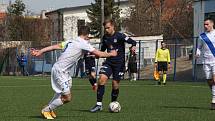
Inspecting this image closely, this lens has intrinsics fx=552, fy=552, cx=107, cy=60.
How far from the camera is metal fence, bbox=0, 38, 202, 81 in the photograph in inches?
1531

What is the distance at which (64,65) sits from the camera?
1112 centimetres

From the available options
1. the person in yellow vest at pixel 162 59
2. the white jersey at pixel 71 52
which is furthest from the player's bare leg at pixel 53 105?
the person in yellow vest at pixel 162 59

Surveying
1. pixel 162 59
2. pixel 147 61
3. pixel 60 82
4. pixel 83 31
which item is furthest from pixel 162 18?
pixel 60 82

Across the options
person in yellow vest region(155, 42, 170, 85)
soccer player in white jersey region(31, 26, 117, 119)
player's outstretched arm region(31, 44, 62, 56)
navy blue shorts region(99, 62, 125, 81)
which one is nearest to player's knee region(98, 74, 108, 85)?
navy blue shorts region(99, 62, 125, 81)

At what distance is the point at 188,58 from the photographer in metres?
50.0

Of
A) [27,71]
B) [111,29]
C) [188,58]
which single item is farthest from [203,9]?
[111,29]

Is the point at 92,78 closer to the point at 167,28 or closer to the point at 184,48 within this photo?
the point at 184,48

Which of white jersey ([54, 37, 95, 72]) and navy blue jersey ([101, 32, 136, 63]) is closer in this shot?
white jersey ([54, 37, 95, 72])

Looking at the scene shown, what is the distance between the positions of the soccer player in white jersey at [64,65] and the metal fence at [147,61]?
24.2 metres

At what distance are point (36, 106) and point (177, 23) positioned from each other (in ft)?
228

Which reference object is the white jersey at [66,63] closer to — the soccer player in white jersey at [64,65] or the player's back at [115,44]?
the soccer player in white jersey at [64,65]

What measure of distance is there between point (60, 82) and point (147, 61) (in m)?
32.6

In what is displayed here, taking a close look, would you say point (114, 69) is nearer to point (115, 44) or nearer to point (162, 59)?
point (115, 44)

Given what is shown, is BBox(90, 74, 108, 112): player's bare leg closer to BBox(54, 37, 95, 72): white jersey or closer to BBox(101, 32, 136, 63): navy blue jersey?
BBox(101, 32, 136, 63): navy blue jersey
